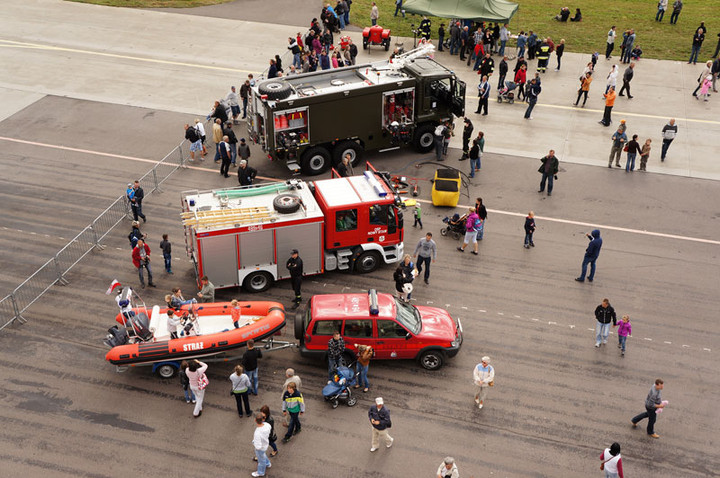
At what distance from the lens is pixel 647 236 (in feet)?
73.0

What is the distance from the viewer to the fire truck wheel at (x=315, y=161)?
980 inches

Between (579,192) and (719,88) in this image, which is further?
(719,88)

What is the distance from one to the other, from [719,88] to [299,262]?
82.9 ft

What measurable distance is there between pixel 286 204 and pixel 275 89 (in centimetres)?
636

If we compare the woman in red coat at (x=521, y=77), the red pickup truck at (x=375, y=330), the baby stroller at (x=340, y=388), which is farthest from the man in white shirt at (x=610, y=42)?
the baby stroller at (x=340, y=388)

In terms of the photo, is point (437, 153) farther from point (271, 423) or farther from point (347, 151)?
point (271, 423)

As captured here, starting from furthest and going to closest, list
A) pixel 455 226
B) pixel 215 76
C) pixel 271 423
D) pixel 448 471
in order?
1. pixel 215 76
2. pixel 455 226
3. pixel 271 423
4. pixel 448 471

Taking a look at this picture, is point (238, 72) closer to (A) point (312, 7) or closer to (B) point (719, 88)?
(A) point (312, 7)

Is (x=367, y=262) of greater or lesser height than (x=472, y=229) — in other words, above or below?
below

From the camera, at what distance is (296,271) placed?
18.3 meters

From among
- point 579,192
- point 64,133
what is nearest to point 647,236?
point 579,192

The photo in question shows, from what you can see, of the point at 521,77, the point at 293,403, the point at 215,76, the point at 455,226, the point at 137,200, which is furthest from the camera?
the point at 215,76

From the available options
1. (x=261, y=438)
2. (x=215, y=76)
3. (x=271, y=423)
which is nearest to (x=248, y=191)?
(x=271, y=423)

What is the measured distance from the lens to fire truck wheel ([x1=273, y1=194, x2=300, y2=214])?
736 inches
